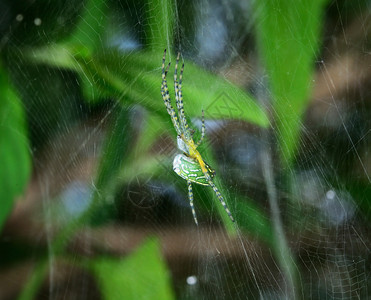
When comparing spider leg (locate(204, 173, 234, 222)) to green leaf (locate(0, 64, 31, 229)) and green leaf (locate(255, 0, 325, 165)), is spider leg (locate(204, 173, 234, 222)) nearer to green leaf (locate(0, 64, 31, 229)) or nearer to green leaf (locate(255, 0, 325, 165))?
green leaf (locate(255, 0, 325, 165))

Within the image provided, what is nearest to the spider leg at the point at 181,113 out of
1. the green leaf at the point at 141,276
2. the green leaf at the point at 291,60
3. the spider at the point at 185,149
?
the spider at the point at 185,149

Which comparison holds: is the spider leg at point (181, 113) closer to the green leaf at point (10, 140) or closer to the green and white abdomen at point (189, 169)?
the green and white abdomen at point (189, 169)

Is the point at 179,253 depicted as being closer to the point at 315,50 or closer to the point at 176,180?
the point at 176,180

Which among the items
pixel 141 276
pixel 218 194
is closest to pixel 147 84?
pixel 218 194

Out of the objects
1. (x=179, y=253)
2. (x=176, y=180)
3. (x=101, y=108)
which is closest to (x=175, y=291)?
(x=179, y=253)

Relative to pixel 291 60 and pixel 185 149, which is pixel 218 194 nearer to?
pixel 185 149

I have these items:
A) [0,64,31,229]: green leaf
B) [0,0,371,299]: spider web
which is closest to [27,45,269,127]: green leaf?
[0,0,371,299]: spider web
